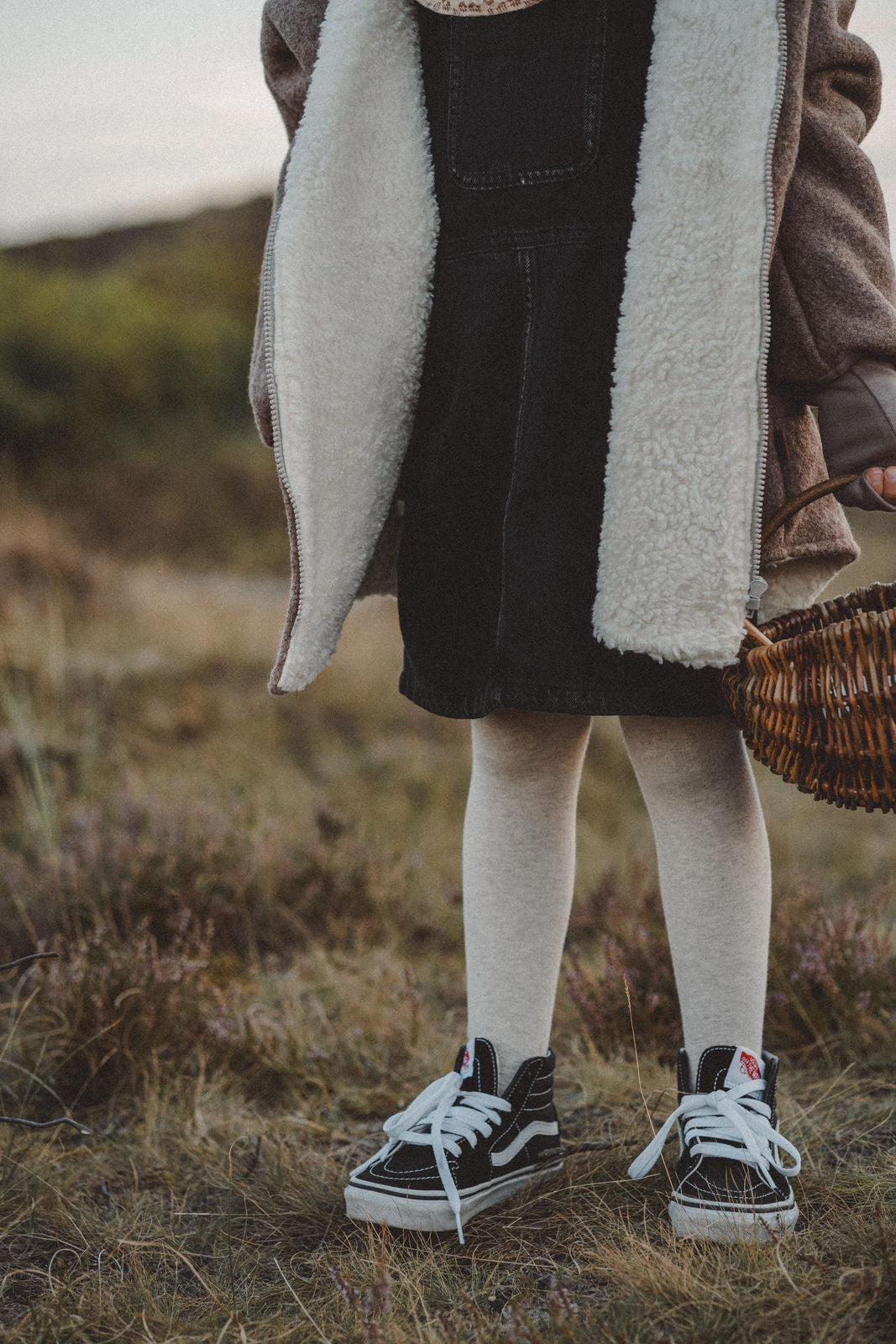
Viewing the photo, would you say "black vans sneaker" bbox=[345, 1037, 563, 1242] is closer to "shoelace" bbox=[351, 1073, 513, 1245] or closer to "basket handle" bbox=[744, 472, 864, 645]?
"shoelace" bbox=[351, 1073, 513, 1245]

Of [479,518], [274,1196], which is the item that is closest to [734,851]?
[479,518]

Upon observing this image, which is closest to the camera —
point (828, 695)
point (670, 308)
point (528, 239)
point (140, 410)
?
point (828, 695)

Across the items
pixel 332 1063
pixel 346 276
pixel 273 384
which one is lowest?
pixel 332 1063

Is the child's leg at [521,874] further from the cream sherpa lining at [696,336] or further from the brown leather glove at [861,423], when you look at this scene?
the brown leather glove at [861,423]

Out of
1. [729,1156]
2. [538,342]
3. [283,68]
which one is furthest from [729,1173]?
[283,68]

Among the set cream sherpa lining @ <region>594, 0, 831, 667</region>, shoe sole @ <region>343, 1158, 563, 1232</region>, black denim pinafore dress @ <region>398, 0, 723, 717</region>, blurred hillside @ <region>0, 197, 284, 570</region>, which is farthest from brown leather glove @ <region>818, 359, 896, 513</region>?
blurred hillside @ <region>0, 197, 284, 570</region>

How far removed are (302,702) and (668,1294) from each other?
3782mm

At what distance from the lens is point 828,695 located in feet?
3.51

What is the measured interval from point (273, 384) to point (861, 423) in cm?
73

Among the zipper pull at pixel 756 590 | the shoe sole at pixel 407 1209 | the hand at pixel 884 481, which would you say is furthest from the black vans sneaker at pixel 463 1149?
the hand at pixel 884 481

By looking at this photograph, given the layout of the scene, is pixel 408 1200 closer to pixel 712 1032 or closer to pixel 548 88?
pixel 712 1032

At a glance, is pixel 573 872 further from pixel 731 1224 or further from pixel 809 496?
pixel 809 496

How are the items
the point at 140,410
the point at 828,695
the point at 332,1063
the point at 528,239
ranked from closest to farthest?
the point at 828,695 < the point at 528,239 < the point at 332,1063 < the point at 140,410

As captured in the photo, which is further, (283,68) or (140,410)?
(140,410)
